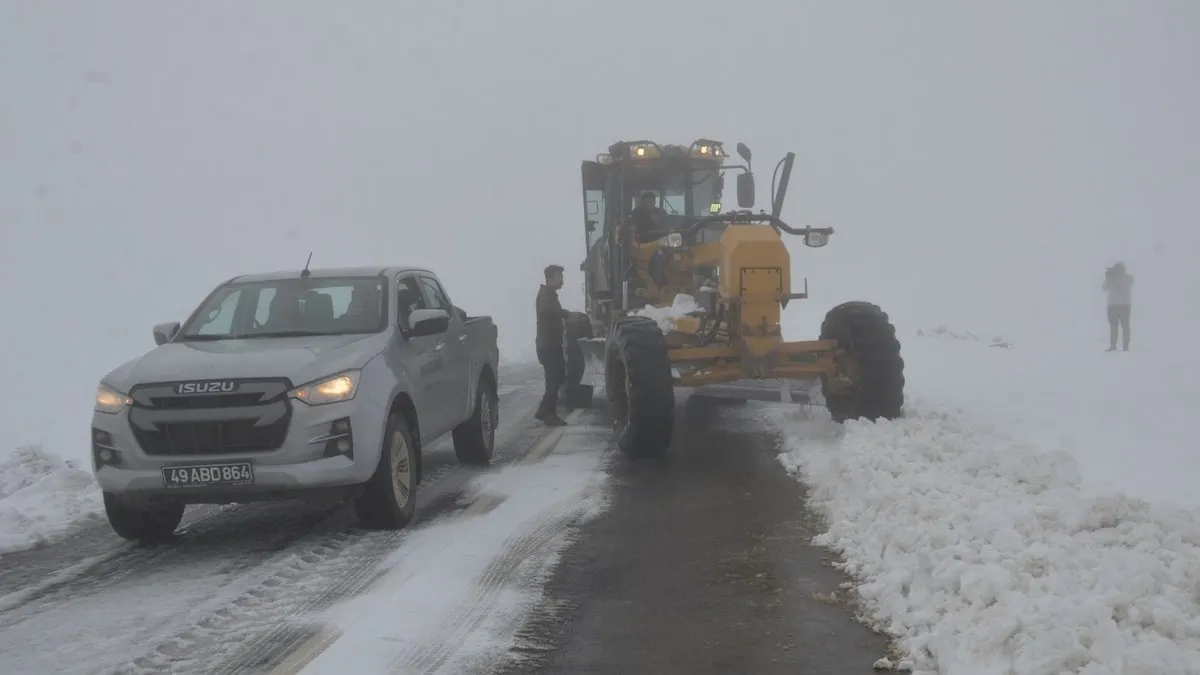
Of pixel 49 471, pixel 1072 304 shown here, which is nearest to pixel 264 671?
pixel 49 471

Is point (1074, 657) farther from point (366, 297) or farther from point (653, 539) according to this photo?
point (366, 297)

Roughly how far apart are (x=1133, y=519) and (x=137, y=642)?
4.77 meters

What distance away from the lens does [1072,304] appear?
44719 mm

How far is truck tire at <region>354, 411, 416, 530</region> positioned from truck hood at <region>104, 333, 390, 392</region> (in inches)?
21.0

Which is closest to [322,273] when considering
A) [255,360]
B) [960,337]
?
[255,360]

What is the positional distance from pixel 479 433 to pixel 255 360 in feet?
10.1

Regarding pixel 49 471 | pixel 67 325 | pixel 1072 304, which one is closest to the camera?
pixel 49 471

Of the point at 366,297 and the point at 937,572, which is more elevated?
the point at 366,297

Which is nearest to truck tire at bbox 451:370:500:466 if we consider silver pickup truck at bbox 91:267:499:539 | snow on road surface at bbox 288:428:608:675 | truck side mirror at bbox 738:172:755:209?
snow on road surface at bbox 288:428:608:675

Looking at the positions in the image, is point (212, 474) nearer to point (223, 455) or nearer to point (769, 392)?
point (223, 455)

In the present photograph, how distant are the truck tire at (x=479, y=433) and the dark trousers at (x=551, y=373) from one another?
89.3 inches

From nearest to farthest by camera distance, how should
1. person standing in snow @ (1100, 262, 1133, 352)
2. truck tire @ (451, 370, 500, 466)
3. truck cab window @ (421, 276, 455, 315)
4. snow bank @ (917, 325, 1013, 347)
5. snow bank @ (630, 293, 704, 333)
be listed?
truck cab window @ (421, 276, 455, 315) → truck tire @ (451, 370, 500, 466) → snow bank @ (630, 293, 704, 333) → person standing in snow @ (1100, 262, 1133, 352) → snow bank @ (917, 325, 1013, 347)

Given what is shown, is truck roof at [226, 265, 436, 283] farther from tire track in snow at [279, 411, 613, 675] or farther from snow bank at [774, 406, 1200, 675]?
snow bank at [774, 406, 1200, 675]

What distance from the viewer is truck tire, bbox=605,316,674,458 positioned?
28.5 feet
